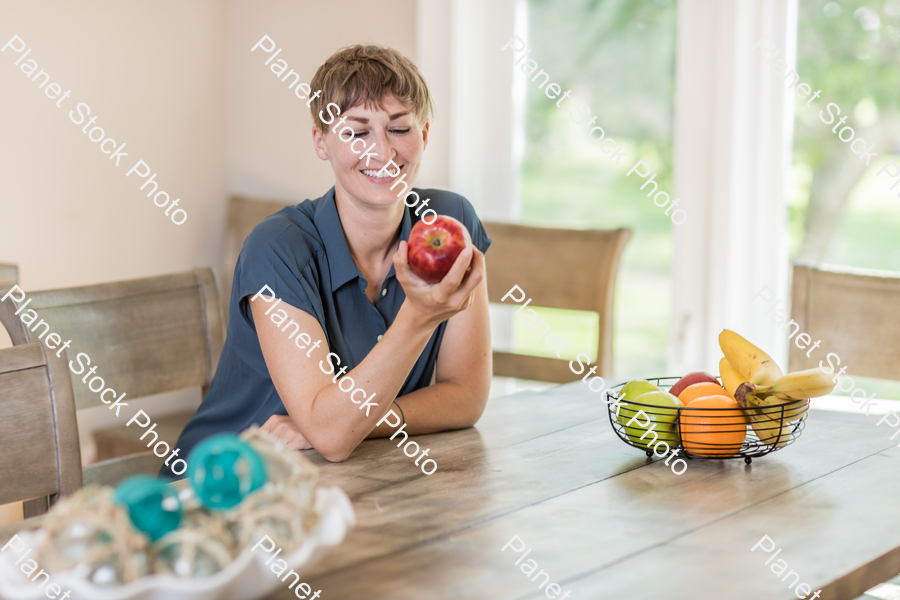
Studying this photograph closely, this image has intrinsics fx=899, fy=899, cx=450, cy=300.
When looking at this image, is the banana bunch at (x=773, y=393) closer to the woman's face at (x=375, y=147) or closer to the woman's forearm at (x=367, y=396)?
the woman's forearm at (x=367, y=396)

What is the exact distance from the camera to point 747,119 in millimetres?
2203

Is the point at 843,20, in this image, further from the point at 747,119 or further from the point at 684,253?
the point at 684,253

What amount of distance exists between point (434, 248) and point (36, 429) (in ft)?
1.91

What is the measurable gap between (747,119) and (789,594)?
5.44ft

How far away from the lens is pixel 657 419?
1.11 meters

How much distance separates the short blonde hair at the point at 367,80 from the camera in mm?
1326

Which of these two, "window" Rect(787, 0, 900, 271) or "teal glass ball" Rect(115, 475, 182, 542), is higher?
"window" Rect(787, 0, 900, 271)

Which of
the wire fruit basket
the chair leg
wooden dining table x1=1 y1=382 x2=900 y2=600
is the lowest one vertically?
the chair leg

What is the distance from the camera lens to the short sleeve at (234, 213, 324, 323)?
1.26 metres

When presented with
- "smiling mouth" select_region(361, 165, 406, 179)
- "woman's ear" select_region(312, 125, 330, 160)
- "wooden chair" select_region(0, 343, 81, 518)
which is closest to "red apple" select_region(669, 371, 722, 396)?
"smiling mouth" select_region(361, 165, 406, 179)

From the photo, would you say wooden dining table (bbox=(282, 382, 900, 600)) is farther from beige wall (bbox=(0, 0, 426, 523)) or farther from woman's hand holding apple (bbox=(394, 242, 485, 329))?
beige wall (bbox=(0, 0, 426, 523))

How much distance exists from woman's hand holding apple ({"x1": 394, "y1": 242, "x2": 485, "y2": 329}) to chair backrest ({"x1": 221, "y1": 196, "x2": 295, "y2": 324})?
1646mm

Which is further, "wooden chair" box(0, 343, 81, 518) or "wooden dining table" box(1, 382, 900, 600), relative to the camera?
"wooden chair" box(0, 343, 81, 518)

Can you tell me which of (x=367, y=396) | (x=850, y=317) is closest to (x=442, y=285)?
(x=367, y=396)
